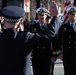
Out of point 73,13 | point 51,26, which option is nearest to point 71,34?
point 73,13

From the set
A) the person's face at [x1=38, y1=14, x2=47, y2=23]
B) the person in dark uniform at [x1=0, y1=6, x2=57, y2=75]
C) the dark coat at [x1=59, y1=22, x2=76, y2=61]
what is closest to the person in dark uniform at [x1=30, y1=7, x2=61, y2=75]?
the person's face at [x1=38, y1=14, x2=47, y2=23]

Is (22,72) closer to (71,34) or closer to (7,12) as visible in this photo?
(7,12)

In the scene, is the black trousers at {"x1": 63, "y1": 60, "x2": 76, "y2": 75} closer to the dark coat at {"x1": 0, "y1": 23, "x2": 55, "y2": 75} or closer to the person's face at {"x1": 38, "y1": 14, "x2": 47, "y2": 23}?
the person's face at {"x1": 38, "y1": 14, "x2": 47, "y2": 23}

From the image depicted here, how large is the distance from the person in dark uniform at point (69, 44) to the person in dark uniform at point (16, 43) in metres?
2.89

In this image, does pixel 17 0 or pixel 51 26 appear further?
pixel 17 0

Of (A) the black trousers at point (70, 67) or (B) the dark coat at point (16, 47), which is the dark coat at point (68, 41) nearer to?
(A) the black trousers at point (70, 67)

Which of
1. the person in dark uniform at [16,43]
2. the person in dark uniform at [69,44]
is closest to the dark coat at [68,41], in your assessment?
the person in dark uniform at [69,44]

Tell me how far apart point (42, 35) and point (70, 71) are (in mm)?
2966

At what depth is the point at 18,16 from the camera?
431 cm

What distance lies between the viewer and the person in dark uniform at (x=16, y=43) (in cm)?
432

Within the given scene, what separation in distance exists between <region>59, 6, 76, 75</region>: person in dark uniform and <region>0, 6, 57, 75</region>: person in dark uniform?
9.48ft

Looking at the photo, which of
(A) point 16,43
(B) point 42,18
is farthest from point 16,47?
(B) point 42,18

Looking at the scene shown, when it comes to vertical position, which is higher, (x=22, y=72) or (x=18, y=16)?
(x=18, y=16)

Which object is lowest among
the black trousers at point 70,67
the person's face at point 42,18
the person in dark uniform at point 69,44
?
the black trousers at point 70,67
